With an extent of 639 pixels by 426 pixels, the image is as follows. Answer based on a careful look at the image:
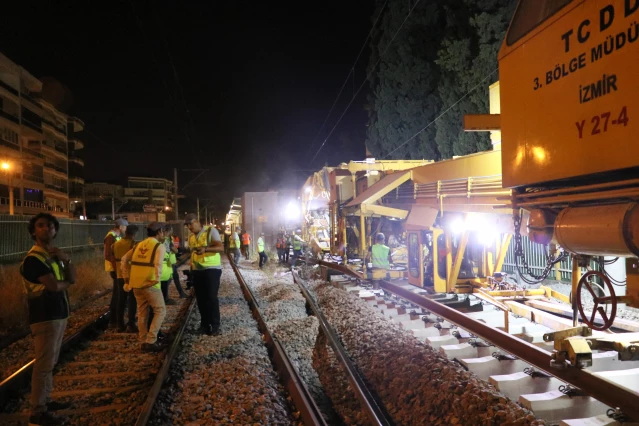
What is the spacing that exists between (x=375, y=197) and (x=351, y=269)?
2.63 m

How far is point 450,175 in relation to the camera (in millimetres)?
8109

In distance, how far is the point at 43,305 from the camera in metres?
4.30

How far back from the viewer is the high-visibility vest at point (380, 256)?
10426 millimetres

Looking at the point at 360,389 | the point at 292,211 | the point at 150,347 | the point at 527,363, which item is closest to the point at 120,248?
the point at 150,347

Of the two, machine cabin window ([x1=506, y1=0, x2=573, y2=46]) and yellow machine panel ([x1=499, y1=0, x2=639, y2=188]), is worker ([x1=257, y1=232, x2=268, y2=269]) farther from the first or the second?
machine cabin window ([x1=506, y1=0, x2=573, y2=46])

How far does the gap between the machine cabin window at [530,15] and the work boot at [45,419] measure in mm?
5639

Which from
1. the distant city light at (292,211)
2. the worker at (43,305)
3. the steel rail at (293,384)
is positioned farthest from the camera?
the distant city light at (292,211)

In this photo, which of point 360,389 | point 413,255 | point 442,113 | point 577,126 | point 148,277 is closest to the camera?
point 577,126

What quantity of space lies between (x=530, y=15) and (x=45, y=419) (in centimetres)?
586

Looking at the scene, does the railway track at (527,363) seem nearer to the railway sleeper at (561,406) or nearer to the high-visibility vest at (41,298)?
the railway sleeper at (561,406)

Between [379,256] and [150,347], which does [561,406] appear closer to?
[150,347]

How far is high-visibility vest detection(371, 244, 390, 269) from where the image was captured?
1043 cm

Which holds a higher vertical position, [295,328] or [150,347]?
[150,347]

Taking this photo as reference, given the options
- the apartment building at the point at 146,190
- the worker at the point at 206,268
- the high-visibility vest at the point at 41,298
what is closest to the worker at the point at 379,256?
the worker at the point at 206,268
